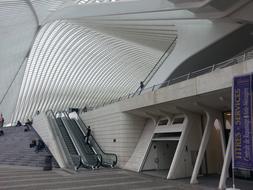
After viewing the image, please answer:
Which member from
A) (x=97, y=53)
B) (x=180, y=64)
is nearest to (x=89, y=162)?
(x=180, y=64)

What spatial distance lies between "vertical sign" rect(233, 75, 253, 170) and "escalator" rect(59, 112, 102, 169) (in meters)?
11.4

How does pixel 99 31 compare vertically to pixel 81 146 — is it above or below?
above

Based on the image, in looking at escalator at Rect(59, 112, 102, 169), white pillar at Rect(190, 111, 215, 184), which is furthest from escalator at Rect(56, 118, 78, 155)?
white pillar at Rect(190, 111, 215, 184)

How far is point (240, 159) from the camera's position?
9.62 m

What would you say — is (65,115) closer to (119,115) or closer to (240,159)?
(119,115)

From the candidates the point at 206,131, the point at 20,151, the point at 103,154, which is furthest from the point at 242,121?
the point at 20,151

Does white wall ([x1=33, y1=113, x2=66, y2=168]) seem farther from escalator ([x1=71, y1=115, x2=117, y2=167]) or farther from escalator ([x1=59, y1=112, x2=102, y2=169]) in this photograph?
escalator ([x1=71, y1=115, x2=117, y2=167])

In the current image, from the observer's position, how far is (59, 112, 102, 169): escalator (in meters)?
19.9

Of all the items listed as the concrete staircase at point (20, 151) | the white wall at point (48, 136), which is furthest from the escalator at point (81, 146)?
the concrete staircase at point (20, 151)

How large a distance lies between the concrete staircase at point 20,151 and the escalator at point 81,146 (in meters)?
1.94

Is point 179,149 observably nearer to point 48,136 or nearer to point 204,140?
point 204,140

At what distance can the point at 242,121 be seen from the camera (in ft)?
32.0

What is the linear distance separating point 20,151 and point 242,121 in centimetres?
1984

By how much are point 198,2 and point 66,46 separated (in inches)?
1215
